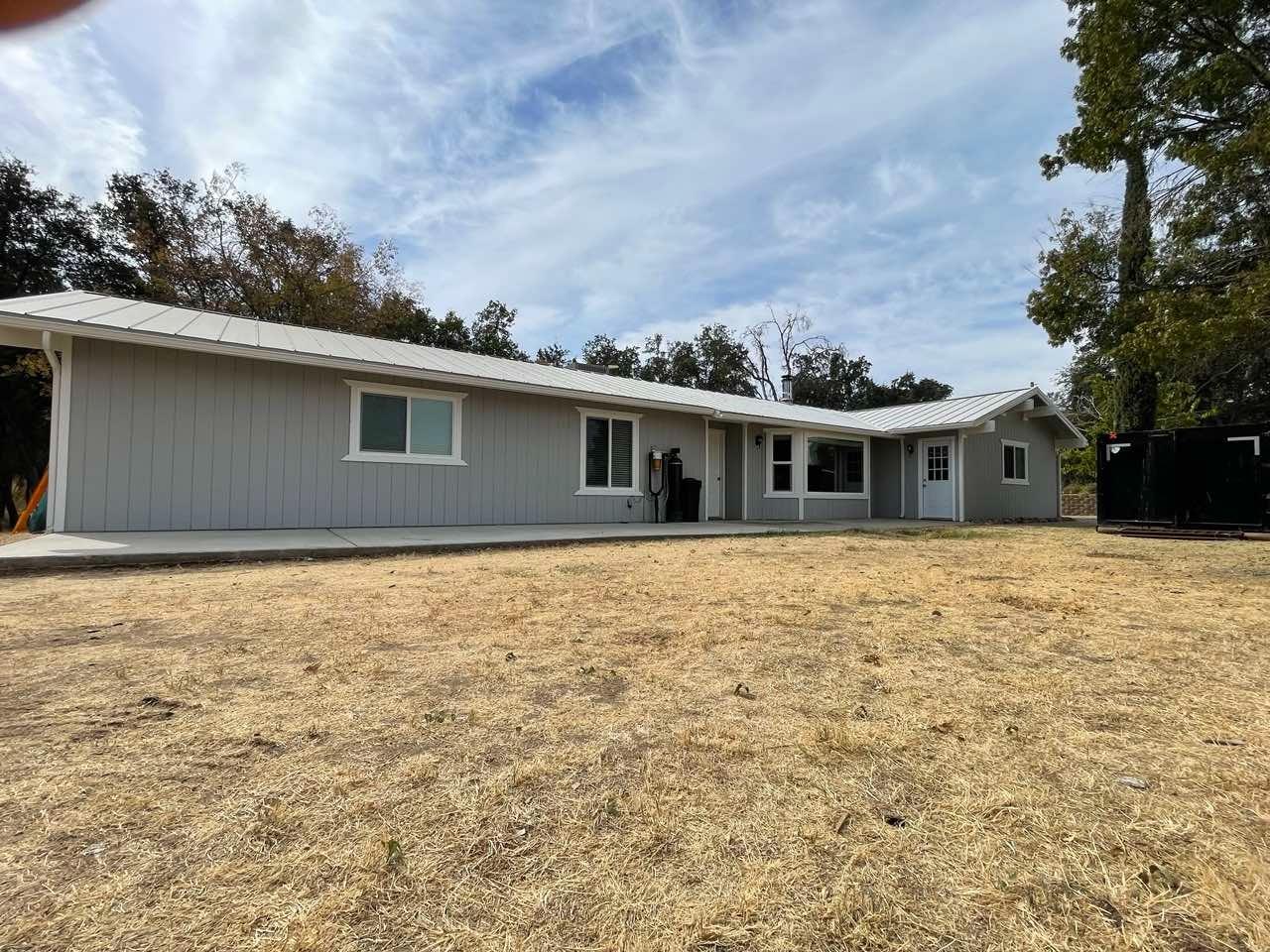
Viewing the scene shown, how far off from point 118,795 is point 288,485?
7.54m

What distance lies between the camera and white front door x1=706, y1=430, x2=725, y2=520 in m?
14.0

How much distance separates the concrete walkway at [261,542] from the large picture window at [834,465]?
6116mm

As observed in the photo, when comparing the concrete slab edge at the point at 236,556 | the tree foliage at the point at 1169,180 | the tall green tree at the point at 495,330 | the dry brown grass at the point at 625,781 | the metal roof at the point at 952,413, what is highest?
the tall green tree at the point at 495,330

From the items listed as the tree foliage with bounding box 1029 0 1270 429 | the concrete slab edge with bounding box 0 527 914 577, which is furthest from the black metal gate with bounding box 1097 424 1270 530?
the concrete slab edge with bounding box 0 527 914 577

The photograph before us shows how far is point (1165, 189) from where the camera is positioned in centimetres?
866

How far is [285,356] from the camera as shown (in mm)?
7863

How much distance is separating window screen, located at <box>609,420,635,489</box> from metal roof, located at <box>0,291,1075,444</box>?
2.15ft

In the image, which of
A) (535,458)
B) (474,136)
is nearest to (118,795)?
(535,458)

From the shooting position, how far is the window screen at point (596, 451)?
1129 cm

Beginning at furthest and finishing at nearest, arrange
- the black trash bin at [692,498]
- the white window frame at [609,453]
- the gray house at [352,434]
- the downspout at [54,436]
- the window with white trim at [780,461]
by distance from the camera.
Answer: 1. the window with white trim at [780,461]
2. the black trash bin at [692,498]
3. the white window frame at [609,453]
4. the gray house at [352,434]
5. the downspout at [54,436]

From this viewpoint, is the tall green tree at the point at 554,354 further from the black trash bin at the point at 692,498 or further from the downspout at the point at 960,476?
the downspout at the point at 960,476

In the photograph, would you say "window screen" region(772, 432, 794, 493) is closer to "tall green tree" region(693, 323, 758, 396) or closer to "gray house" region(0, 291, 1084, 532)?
"gray house" region(0, 291, 1084, 532)

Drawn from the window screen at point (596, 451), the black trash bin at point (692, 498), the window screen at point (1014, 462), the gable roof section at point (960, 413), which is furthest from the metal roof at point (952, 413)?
the window screen at point (596, 451)

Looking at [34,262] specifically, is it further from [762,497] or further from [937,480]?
[937,480]
